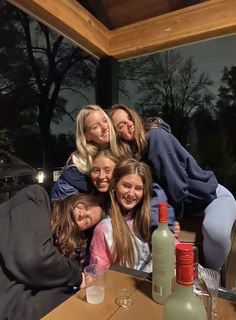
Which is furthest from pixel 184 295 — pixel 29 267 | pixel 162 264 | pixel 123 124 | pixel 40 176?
pixel 40 176

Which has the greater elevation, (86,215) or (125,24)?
(125,24)

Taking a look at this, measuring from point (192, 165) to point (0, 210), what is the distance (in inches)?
45.6

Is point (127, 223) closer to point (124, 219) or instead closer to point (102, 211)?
point (124, 219)

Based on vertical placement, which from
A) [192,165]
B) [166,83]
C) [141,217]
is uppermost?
[166,83]

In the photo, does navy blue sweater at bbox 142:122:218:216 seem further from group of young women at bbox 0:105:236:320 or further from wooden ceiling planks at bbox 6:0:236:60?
wooden ceiling planks at bbox 6:0:236:60

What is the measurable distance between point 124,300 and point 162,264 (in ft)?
0.54

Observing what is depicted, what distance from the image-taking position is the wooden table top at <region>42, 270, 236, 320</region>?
802 mm

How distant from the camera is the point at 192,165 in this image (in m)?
1.79

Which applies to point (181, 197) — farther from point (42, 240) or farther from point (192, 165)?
point (42, 240)

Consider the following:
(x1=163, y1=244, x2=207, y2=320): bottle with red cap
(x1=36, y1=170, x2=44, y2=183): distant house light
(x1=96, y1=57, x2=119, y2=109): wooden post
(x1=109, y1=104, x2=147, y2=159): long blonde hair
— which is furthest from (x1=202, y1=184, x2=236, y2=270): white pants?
(x1=96, y1=57, x2=119, y2=109): wooden post

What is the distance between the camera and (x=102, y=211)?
5.51 feet

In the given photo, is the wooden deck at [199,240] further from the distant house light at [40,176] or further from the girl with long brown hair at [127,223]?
the distant house light at [40,176]

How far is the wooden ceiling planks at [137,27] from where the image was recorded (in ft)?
6.37

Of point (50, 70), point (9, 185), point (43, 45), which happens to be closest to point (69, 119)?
point (50, 70)
